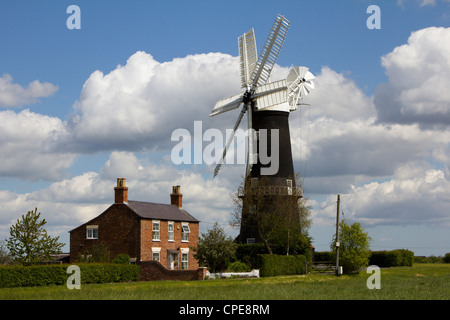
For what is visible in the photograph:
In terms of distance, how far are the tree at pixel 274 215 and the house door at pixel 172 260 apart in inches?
261

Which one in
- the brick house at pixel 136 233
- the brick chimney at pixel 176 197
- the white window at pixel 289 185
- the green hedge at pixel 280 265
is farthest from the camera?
the brick chimney at pixel 176 197

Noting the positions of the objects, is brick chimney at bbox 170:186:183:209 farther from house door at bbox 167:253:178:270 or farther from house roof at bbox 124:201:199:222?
house door at bbox 167:253:178:270

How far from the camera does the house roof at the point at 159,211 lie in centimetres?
5475

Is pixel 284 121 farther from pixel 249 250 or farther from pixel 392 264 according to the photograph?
pixel 392 264

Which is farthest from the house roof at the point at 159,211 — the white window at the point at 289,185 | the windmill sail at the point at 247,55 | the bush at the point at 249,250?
the windmill sail at the point at 247,55

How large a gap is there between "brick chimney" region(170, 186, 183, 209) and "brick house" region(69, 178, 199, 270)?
3000 millimetres

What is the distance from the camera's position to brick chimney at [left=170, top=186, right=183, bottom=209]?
62.8 meters

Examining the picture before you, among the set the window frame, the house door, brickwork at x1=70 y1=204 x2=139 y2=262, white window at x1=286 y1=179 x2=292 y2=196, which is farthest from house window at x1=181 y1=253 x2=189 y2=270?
white window at x1=286 y1=179 x2=292 y2=196

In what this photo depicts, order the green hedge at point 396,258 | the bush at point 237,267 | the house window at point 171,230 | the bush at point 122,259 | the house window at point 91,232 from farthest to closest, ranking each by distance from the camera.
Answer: the green hedge at point 396,258, the house window at point 171,230, the house window at point 91,232, the bush at point 122,259, the bush at point 237,267

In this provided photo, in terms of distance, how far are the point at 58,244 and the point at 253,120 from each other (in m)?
22.1

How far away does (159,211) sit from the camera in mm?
57969

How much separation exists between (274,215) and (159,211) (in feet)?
37.7

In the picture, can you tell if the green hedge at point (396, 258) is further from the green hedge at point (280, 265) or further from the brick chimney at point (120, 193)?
the brick chimney at point (120, 193)
